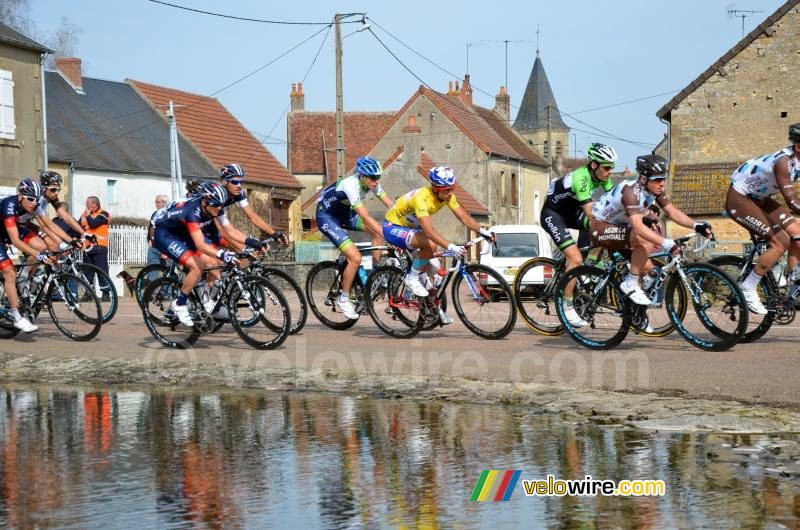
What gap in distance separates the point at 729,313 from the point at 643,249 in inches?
37.7

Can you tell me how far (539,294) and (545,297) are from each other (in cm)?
8

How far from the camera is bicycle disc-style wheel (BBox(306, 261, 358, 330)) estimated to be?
13875 millimetres

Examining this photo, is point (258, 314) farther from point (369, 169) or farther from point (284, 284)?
point (369, 169)

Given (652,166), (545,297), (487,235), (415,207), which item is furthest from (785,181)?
(415,207)

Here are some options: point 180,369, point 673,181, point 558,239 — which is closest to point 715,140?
point 673,181

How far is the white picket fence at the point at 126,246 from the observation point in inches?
1405

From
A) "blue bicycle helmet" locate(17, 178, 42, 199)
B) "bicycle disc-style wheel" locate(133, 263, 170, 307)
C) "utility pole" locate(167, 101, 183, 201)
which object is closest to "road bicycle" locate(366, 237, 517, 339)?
"bicycle disc-style wheel" locate(133, 263, 170, 307)

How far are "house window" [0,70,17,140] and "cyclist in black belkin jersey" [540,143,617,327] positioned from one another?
2730 cm

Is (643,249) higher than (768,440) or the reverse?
higher

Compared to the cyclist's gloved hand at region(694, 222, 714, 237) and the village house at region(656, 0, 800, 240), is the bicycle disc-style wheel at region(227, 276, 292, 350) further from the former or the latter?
the village house at region(656, 0, 800, 240)

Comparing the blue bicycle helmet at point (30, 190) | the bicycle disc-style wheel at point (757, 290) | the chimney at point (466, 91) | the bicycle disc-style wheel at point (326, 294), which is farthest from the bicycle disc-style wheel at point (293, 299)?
the chimney at point (466, 91)

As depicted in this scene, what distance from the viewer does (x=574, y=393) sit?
8.43 meters

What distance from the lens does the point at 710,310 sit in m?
10.9

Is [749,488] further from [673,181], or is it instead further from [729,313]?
[673,181]
